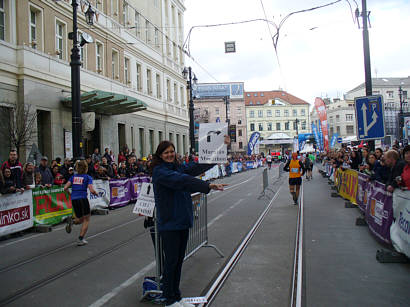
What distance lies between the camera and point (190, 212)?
13.4 feet

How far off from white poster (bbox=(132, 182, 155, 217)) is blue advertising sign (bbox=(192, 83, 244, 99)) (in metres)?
83.3

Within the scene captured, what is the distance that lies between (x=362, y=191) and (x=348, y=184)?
2.98 m

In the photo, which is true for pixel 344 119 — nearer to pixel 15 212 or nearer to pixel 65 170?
pixel 65 170

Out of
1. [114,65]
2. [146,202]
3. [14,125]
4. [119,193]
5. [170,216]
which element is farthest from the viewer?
[114,65]

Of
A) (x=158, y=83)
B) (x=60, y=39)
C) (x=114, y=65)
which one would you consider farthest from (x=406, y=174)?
(x=158, y=83)

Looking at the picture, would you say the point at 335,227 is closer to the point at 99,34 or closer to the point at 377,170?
the point at 377,170

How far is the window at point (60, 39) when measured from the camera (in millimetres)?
19234

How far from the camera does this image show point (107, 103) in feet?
67.9

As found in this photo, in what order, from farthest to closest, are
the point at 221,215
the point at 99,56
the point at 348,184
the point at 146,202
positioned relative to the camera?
the point at 99,56 → the point at 348,184 → the point at 221,215 → the point at 146,202

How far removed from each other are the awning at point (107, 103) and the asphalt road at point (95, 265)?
9.91 metres

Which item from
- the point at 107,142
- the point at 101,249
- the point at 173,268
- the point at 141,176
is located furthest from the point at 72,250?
the point at 107,142

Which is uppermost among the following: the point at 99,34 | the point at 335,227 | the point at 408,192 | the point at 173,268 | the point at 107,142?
the point at 99,34

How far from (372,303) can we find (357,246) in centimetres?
288

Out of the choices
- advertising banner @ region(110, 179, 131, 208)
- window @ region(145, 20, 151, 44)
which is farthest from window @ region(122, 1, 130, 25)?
advertising banner @ region(110, 179, 131, 208)
